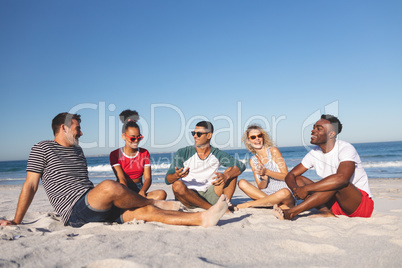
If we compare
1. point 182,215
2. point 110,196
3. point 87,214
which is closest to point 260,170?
point 182,215

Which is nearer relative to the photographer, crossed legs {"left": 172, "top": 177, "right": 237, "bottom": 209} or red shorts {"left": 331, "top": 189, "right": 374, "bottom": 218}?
red shorts {"left": 331, "top": 189, "right": 374, "bottom": 218}

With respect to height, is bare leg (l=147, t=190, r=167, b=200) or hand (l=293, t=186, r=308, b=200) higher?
hand (l=293, t=186, r=308, b=200)

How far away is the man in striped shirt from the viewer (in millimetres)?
2914

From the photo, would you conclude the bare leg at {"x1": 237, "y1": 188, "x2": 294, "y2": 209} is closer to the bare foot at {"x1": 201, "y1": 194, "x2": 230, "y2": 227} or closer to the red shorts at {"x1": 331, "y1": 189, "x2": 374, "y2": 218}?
the red shorts at {"x1": 331, "y1": 189, "x2": 374, "y2": 218}

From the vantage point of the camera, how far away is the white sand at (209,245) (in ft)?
6.75

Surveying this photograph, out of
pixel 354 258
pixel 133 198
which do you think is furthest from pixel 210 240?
pixel 354 258

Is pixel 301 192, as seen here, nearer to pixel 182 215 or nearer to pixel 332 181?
pixel 332 181

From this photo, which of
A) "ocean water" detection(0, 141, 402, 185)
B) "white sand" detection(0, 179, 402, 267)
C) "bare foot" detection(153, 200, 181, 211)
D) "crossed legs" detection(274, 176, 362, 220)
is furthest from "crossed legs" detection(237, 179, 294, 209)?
"ocean water" detection(0, 141, 402, 185)

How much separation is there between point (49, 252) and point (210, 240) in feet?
4.58

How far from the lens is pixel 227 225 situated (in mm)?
3322

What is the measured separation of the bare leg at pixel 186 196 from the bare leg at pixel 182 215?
2.75ft

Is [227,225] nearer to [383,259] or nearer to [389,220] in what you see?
[383,259]

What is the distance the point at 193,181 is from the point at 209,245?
240 cm

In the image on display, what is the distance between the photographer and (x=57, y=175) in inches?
119
